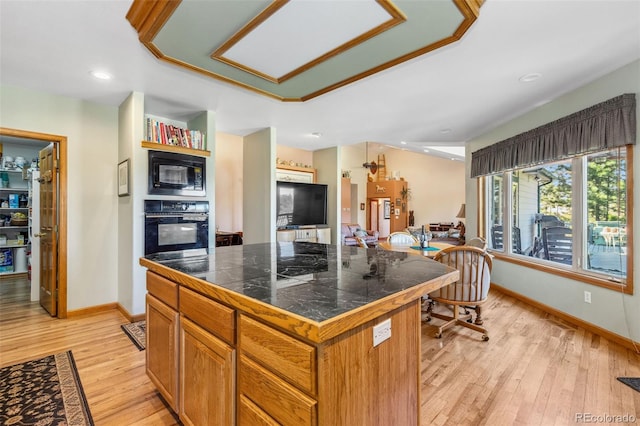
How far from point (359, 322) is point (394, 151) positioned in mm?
13668

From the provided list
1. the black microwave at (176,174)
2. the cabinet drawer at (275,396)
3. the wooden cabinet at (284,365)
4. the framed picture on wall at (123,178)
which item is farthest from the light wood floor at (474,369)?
the black microwave at (176,174)

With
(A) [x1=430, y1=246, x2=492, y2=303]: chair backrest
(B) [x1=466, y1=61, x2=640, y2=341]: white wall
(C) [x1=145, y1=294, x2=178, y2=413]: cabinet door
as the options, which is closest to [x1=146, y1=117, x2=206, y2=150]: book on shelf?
(C) [x1=145, y1=294, x2=178, y2=413]: cabinet door

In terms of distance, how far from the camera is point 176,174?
3.35m

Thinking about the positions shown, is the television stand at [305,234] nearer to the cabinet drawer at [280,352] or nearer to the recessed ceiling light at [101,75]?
the recessed ceiling light at [101,75]

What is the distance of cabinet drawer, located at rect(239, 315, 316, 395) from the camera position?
2.72ft

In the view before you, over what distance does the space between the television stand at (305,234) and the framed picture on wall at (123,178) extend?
88.4 inches

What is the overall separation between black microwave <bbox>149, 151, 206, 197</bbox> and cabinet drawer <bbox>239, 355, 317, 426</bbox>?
275cm

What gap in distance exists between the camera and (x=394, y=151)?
539 inches

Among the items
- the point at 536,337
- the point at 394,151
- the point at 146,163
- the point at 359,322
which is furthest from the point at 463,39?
the point at 394,151

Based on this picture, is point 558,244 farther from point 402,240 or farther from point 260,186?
point 260,186

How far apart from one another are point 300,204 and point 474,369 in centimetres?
377

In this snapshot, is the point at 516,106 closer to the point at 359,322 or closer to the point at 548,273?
the point at 548,273

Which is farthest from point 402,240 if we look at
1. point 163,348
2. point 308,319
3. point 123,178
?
point 123,178

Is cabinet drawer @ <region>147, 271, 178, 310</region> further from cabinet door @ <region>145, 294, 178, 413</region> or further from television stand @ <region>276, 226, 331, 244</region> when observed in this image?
television stand @ <region>276, 226, 331, 244</region>
